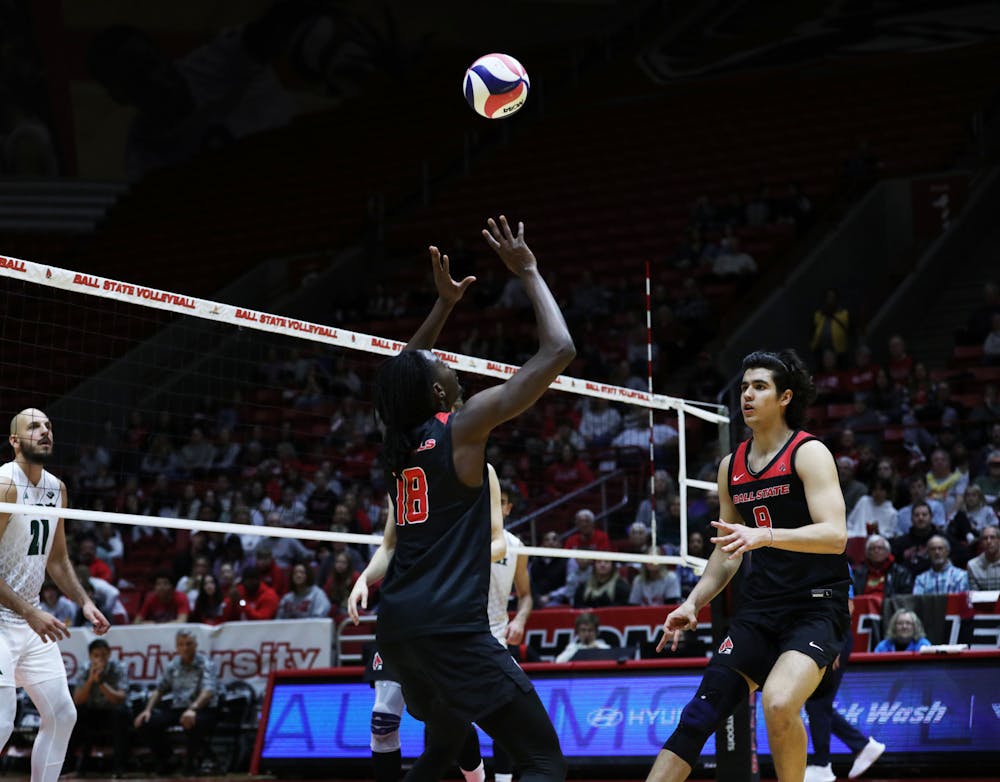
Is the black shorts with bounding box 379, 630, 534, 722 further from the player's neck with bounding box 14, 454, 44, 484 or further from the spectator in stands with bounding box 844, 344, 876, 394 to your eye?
the spectator in stands with bounding box 844, 344, 876, 394

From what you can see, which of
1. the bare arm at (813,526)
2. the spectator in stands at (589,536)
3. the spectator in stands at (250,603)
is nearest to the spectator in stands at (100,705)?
the spectator in stands at (250,603)

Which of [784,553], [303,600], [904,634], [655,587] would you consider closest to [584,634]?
[655,587]

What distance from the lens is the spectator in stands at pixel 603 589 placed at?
13453 mm

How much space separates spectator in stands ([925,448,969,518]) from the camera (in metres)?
14.2

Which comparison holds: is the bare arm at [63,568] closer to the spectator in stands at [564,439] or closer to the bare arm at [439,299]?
the bare arm at [439,299]

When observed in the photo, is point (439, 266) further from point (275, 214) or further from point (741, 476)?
point (275, 214)

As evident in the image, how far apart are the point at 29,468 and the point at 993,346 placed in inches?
504

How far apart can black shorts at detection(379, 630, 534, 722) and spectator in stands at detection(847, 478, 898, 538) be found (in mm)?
10016

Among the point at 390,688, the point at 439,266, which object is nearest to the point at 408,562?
the point at 439,266

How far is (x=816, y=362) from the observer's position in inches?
744

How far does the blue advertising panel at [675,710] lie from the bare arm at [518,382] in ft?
19.0

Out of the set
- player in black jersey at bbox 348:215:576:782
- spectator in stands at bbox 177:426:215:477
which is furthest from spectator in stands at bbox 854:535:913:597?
spectator in stands at bbox 177:426:215:477

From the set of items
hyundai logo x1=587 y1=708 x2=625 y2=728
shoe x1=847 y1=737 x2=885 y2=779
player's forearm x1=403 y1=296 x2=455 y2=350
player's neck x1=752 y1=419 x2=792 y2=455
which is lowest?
shoe x1=847 y1=737 x2=885 y2=779

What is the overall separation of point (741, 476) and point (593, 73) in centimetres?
2412
